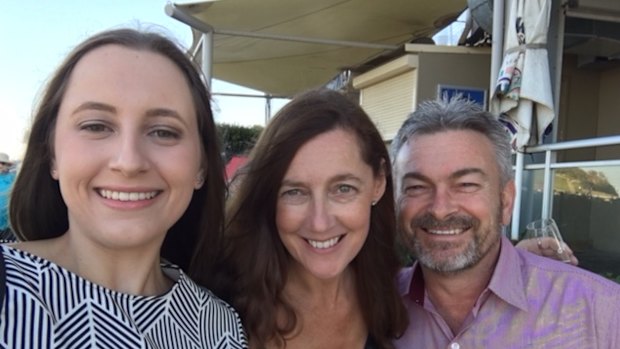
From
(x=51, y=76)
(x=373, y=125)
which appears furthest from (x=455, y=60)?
(x=51, y=76)

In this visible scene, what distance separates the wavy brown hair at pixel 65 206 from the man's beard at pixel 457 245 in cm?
79

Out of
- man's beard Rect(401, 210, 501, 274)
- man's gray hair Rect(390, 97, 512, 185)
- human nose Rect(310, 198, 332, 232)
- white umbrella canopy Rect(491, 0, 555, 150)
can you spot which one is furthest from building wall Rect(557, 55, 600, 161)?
human nose Rect(310, 198, 332, 232)

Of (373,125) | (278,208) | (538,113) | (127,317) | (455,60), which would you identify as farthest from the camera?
(455,60)

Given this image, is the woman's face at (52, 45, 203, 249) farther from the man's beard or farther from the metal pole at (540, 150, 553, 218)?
the metal pole at (540, 150, 553, 218)

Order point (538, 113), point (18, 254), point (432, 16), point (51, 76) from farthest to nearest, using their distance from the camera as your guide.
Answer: point (432, 16), point (538, 113), point (51, 76), point (18, 254)

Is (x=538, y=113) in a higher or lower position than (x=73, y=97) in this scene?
higher

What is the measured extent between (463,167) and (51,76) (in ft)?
4.69

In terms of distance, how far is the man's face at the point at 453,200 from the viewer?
1.98 metres

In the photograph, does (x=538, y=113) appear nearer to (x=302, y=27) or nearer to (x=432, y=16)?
(x=432, y=16)

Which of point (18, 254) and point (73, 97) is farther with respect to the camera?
point (73, 97)

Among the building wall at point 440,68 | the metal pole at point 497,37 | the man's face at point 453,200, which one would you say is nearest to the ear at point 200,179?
the man's face at point 453,200

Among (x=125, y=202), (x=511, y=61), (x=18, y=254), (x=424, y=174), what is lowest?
(x=18, y=254)

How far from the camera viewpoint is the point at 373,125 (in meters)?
2.13

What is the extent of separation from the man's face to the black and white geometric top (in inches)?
34.7
